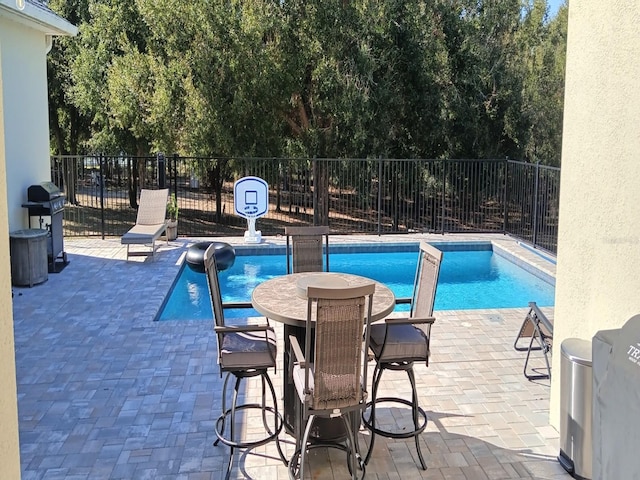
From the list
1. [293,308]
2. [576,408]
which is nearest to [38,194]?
[293,308]

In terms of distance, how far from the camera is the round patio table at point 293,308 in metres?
3.62

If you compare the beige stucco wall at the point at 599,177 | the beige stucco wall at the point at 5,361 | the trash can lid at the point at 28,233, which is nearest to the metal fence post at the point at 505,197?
the trash can lid at the point at 28,233

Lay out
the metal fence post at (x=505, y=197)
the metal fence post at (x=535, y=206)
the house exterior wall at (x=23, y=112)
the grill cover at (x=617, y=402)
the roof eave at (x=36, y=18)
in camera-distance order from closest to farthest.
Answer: the grill cover at (x=617, y=402) → the roof eave at (x=36, y=18) → the house exterior wall at (x=23, y=112) → the metal fence post at (x=535, y=206) → the metal fence post at (x=505, y=197)

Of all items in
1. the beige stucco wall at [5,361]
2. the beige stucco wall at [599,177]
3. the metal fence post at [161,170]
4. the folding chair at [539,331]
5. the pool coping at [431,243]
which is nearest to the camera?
the beige stucco wall at [5,361]

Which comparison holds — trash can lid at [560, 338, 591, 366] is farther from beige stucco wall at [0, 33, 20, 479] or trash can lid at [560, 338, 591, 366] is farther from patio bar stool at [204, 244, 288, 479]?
beige stucco wall at [0, 33, 20, 479]

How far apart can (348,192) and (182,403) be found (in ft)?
35.5

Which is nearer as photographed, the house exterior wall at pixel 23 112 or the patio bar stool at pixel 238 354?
the patio bar stool at pixel 238 354

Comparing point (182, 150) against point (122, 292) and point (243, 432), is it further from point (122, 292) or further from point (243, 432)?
point (243, 432)

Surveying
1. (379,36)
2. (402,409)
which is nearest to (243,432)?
(402,409)

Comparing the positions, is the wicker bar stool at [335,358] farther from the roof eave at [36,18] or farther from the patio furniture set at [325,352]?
the roof eave at [36,18]

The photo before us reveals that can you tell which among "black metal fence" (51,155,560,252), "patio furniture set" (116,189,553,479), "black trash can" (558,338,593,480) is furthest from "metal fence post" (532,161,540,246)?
"black trash can" (558,338,593,480)

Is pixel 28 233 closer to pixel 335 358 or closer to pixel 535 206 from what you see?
pixel 335 358

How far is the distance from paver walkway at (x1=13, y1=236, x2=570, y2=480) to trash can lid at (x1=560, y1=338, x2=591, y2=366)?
70 centimetres

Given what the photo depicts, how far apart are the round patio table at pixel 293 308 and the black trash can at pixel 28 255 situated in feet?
17.0
